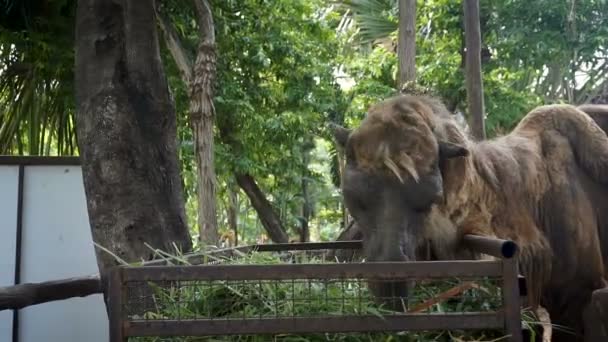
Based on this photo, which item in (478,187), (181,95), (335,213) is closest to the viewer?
(478,187)

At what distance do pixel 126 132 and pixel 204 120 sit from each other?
1195 millimetres

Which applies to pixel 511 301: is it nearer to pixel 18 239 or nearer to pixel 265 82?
pixel 18 239

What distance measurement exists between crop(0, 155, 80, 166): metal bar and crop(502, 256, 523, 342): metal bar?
5.19 meters

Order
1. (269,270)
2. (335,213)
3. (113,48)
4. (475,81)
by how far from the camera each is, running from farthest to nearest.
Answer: (335,213) < (475,81) < (113,48) < (269,270)

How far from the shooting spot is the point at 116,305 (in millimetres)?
2582

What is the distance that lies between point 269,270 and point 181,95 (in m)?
10.1

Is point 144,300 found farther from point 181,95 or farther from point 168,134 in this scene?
point 181,95

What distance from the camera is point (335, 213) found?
25.2m

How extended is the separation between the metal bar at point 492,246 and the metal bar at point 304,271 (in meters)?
0.20

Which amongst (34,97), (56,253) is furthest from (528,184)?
(34,97)

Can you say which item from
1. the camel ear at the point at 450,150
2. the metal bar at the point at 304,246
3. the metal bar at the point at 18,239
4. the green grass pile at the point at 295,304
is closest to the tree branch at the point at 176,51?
the metal bar at the point at 18,239

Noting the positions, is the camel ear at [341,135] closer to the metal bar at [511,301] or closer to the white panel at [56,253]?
the metal bar at [511,301]

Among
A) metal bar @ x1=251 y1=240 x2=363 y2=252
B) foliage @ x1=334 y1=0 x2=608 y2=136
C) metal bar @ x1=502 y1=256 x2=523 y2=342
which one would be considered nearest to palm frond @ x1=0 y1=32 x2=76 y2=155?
foliage @ x1=334 y1=0 x2=608 y2=136

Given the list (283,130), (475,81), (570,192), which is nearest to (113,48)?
(475,81)
